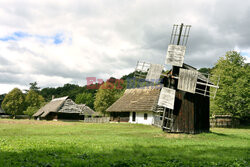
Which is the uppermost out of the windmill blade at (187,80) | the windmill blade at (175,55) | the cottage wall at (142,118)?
the windmill blade at (175,55)

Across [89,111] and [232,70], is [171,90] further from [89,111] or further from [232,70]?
[89,111]

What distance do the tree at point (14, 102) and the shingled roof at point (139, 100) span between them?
39401 mm

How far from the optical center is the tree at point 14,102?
66.9 m

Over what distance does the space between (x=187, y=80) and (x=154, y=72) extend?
10.7 ft

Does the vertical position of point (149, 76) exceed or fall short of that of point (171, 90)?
it exceeds it

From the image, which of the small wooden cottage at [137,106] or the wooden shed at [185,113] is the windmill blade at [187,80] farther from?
the small wooden cottage at [137,106]

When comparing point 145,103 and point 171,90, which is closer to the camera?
point 171,90

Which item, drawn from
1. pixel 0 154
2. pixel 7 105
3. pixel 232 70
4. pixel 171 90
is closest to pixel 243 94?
pixel 232 70

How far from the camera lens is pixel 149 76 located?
22.3 m

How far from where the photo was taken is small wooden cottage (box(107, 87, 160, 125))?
34469mm

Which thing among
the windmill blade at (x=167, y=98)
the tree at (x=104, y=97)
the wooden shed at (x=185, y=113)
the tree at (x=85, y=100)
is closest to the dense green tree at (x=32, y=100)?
the tree at (x=85, y=100)

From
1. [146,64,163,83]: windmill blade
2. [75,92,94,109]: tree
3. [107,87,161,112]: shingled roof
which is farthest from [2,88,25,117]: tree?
[146,64,163,83]: windmill blade

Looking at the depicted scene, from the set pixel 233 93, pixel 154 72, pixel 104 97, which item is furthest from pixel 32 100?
pixel 154 72

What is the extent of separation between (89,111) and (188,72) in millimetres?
40422
